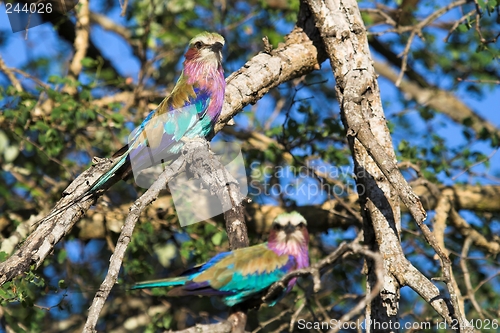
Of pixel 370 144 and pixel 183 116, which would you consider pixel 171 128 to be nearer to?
pixel 183 116

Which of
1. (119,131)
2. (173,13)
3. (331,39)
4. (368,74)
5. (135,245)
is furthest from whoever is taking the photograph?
(173,13)

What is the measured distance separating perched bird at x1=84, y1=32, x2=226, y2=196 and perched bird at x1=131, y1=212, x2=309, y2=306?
807 millimetres

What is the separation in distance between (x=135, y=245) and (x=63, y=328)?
4.99 ft

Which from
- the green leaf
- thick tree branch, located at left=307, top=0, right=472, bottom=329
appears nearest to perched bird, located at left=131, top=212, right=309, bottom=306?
thick tree branch, located at left=307, top=0, right=472, bottom=329

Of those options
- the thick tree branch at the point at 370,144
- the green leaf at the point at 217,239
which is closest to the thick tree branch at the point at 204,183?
the thick tree branch at the point at 370,144

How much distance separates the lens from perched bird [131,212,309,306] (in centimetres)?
304

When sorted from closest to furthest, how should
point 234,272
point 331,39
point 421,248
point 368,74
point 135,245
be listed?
point 234,272
point 368,74
point 331,39
point 135,245
point 421,248

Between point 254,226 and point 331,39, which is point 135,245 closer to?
point 254,226

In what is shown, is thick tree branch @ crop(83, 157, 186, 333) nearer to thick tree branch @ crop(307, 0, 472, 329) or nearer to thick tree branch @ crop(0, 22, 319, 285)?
thick tree branch @ crop(0, 22, 319, 285)

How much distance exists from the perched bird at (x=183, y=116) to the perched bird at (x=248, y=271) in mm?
807

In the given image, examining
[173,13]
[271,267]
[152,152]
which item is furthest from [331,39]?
[173,13]

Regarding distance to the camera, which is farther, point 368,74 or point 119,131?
point 119,131

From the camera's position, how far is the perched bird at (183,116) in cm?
393

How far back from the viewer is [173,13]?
6695 millimetres
